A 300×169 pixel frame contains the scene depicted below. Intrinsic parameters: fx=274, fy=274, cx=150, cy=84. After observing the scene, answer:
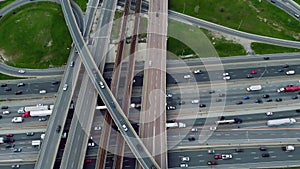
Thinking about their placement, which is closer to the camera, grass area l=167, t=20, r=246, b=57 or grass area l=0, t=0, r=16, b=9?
grass area l=167, t=20, r=246, b=57

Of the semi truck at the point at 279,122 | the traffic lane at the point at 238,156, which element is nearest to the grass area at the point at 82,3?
the traffic lane at the point at 238,156

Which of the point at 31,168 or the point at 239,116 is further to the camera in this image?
the point at 239,116

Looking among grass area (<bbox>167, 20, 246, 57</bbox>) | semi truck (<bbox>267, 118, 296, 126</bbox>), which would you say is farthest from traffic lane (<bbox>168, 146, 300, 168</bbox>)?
grass area (<bbox>167, 20, 246, 57</bbox>)

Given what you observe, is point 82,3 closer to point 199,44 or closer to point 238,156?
point 199,44

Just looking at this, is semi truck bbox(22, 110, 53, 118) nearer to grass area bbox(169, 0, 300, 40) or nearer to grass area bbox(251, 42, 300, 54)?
grass area bbox(169, 0, 300, 40)

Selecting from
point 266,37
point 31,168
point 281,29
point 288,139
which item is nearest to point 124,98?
point 31,168

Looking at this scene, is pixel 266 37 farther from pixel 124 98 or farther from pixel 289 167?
pixel 124 98
